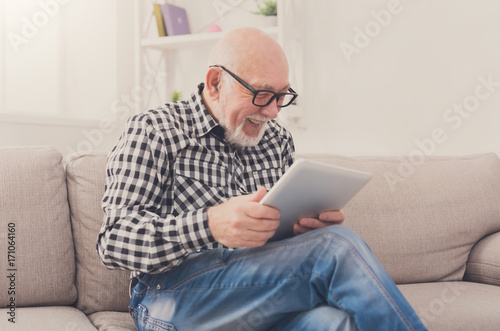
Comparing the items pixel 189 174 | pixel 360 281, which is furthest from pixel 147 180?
pixel 360 281

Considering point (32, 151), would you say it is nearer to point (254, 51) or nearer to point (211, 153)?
point (211, 153)

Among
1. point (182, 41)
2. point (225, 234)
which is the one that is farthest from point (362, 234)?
point (182, 41)

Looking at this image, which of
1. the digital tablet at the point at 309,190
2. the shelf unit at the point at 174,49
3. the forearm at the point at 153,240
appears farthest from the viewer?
the shelf unit at the point at 174,49

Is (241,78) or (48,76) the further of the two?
(48,76)

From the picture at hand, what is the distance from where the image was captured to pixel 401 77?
2.56 metres

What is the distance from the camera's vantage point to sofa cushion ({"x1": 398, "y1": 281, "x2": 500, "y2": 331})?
1389 millimetres

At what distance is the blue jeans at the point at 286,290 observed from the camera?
1.01m

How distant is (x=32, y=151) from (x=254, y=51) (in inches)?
25.2

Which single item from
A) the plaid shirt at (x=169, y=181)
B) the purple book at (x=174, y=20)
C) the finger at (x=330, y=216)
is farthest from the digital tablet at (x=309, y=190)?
the purple book at (x=174, y=20)

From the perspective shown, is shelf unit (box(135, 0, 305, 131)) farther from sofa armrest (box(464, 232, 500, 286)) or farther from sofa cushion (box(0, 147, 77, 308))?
sofa cushion (box(0, 147, 77, 308))

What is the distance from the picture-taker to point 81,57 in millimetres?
3055

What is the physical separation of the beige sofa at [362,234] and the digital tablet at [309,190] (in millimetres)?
460

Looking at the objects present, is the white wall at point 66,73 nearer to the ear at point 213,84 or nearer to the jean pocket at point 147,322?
the ear at point 213,84

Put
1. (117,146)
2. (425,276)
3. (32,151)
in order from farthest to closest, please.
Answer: (425,276)
(32,151)
(117,146)
